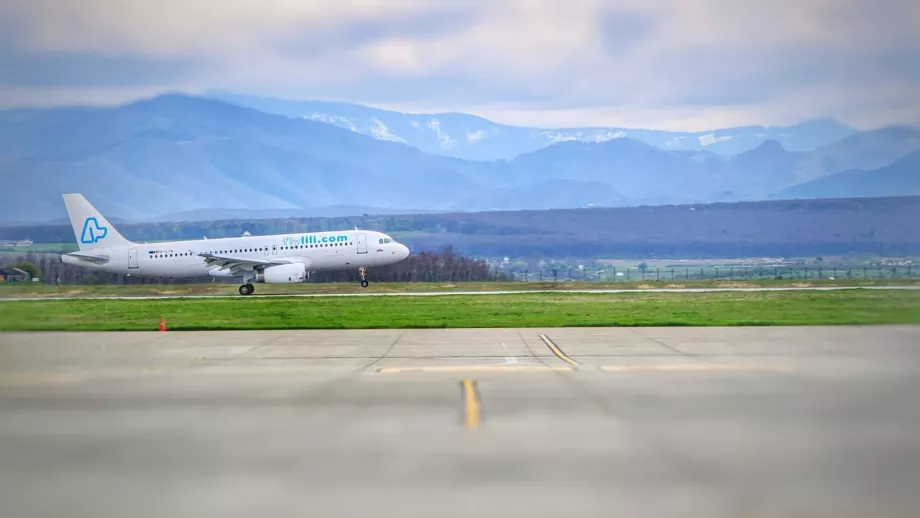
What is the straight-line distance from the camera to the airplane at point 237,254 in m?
57.0

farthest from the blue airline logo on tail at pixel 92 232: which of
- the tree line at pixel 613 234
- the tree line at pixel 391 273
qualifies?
the tree line at pixel 613 234

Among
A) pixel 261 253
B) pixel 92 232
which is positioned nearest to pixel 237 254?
pixel 261 253

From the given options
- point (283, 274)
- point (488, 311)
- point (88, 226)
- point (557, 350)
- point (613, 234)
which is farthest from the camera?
point (613, 234)

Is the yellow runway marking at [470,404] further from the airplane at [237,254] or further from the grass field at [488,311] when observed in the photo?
the airplane at [237,254]

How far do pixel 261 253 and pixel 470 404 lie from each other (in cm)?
4591

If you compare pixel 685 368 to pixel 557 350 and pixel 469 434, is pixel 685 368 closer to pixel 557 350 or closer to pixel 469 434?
pixel 557 350

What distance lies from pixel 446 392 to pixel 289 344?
10.7 meters

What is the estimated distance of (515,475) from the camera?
371 inches

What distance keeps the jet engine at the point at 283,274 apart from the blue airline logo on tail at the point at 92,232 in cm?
1250

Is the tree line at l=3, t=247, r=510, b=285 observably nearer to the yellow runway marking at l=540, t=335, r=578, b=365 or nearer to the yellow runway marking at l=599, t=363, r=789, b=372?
the yellow runway marking at l=540, t=335, r=578, b=365

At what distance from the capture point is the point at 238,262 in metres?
56.6

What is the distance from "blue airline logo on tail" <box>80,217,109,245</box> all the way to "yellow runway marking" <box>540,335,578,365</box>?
43409 mm

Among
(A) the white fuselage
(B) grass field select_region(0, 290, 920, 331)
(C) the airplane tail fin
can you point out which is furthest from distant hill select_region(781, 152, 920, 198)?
(C) the airplane tail fin

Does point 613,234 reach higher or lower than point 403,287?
higher
